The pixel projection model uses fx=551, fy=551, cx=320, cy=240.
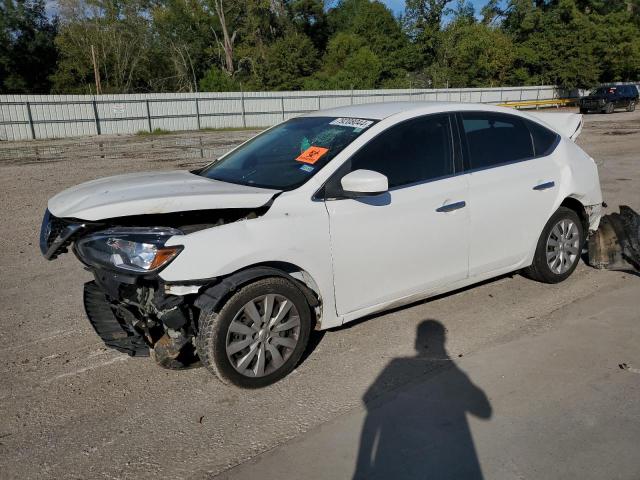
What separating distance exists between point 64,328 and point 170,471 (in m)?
2.16

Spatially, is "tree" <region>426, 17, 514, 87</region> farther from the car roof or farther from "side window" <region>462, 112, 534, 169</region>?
the car roof

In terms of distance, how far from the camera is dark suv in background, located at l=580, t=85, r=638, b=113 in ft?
118

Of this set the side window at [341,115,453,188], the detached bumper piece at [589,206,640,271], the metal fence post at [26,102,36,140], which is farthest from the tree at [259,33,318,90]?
the side window at [341,115,453,188]

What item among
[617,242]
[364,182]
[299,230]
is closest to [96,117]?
[617,242]

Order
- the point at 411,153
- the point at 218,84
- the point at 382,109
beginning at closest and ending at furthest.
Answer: the point at 411,153 → the point at 382,109 → the point at 218,84

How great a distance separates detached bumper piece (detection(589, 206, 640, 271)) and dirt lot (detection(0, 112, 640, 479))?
0.14 metres

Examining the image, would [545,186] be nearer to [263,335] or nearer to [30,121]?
[263,335]

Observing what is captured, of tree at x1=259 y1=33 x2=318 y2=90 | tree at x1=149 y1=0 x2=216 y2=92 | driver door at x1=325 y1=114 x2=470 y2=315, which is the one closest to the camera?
driver door at x1=325 y1=114 x2=470 y2=315

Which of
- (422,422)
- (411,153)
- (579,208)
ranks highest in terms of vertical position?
(411,153)

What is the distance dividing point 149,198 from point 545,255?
3.52 m

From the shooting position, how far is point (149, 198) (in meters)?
3.31

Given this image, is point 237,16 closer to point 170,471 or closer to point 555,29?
point 555,29

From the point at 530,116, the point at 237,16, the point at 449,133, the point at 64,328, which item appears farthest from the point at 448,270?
the point at 237,16

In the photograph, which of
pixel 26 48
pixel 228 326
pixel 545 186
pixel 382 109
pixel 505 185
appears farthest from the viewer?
pixel 26 48
